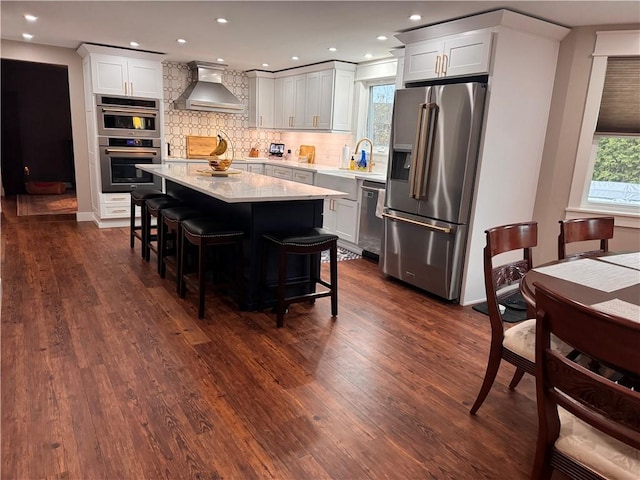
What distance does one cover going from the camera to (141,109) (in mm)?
6008

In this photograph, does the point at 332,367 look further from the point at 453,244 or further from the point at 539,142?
the point at 539,142

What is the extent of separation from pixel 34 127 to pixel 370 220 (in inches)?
286

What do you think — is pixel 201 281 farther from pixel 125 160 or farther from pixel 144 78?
pixel 144 78

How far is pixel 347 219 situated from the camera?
5.34 meters

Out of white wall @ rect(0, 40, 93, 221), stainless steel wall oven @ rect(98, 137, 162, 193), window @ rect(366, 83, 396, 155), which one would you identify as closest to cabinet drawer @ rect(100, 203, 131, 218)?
stainless steel wall oven @ rect(98, 137, 162, 193)

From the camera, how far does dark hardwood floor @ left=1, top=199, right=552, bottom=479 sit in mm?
1861

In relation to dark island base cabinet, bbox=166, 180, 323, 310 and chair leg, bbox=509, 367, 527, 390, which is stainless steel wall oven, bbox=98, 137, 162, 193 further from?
chair leg, bbox=509, 367, 527, 390

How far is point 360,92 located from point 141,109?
3054 mm

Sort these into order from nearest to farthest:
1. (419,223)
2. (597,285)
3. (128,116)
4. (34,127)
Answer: (597,285) < (419,223) < (128,116) < (34,127)

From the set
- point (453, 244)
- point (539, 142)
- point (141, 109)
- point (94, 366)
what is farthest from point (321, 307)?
point (141, 109)

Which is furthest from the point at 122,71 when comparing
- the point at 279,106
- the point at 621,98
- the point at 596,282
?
the point at 596,282

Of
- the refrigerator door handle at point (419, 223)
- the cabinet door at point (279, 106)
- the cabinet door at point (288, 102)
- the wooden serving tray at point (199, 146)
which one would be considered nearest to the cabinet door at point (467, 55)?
the refrigerator door handle at point (419, 223)

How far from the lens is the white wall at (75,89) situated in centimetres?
561

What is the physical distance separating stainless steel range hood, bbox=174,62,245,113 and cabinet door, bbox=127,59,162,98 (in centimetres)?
52
